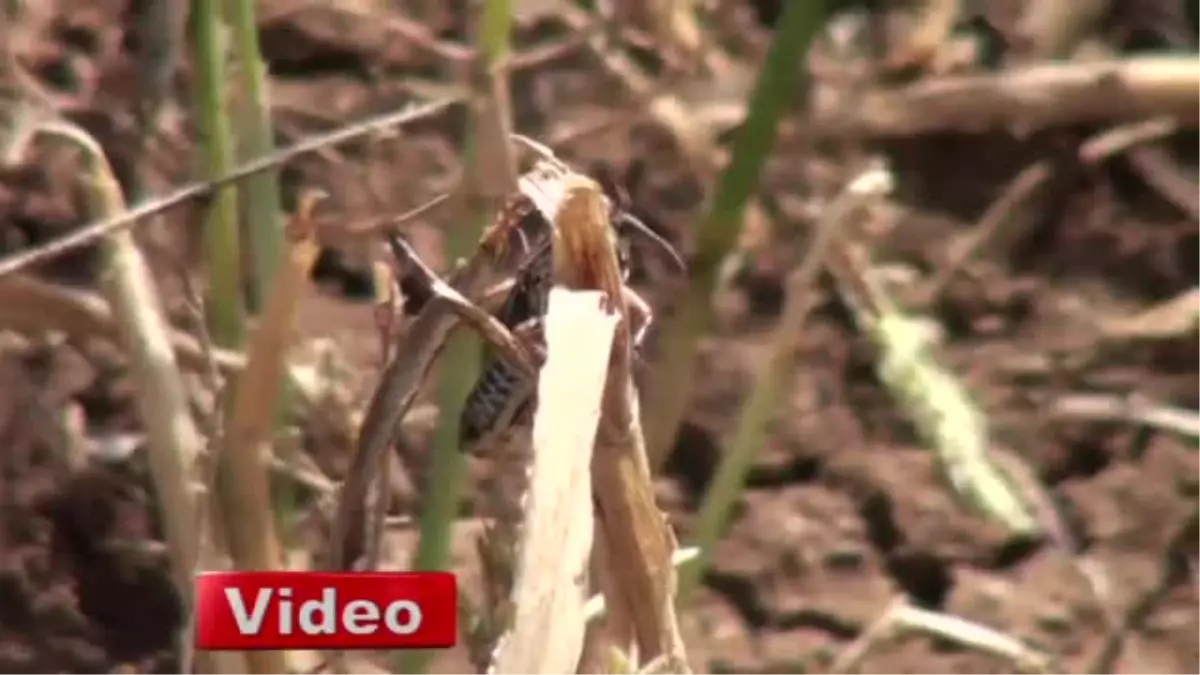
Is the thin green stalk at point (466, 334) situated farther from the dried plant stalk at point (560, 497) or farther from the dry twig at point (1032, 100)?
the dry twig at point (1032, 100)

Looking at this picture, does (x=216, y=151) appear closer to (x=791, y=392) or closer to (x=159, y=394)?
(x=159, y=394)

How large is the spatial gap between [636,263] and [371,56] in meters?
0.25

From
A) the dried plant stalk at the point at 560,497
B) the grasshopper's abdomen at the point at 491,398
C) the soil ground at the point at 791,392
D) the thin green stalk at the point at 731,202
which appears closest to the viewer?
the dried plant stalk at the point at 560,497

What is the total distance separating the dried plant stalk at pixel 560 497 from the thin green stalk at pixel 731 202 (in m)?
0.24

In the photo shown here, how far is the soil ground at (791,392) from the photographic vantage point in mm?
1002

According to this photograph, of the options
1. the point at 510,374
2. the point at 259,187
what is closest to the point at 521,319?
the point at 510,374

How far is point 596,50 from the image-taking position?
4.19 feet

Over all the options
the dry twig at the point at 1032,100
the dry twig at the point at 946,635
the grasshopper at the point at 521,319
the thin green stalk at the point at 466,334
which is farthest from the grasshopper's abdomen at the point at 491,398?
the dry twig at the point at 1032,100

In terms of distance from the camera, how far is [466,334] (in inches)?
30.6

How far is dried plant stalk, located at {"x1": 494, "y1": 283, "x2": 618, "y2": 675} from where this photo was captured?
19.7 inches

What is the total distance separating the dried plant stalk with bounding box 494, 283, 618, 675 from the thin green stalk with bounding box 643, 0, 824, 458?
238 millimetres

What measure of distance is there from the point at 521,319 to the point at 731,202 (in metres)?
0.21

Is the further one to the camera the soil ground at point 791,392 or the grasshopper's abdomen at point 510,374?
the soil ground at point 791,392

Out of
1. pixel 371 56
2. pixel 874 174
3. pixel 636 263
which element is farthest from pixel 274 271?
pixel 371 56
